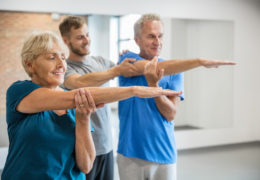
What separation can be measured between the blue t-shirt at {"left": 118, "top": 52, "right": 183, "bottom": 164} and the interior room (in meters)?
2.39

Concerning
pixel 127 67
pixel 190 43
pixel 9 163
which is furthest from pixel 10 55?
pixel 190 43

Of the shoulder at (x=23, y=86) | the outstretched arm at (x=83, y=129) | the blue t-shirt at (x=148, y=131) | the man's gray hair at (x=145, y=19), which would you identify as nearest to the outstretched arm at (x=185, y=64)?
the blue t-shirt at (x=148, y=131)

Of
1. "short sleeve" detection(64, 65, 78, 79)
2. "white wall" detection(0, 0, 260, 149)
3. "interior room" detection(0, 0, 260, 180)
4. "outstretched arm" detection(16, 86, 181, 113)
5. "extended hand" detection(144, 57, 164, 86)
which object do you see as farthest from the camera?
"white wall" detection(0, 0, 260, 149)

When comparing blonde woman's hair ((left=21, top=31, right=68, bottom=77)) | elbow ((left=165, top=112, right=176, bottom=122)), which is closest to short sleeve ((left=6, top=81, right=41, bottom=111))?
blonde woman's hair ((left=21, top=31, right=68, bottom=77))

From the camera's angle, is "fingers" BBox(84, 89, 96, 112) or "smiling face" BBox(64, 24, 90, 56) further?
"smiling face" BBox(64, 24, 90, 56)

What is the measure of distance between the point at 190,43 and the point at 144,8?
68.4 inches

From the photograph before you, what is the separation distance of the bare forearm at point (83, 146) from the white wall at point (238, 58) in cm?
403

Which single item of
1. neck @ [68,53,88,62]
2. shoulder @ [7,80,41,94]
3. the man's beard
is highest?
the man's beard

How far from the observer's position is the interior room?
417 centimetres

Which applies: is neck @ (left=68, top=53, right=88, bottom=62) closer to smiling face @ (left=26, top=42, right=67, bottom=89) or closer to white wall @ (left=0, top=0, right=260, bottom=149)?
smiling face @ (left=26, top=42, right=67, bottom=89)

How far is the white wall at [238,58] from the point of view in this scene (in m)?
5.28

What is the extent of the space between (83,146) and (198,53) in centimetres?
529

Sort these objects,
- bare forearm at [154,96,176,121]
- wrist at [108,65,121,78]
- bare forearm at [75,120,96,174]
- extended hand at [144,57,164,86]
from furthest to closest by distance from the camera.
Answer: wrist at [108,65,121,78] → bare forearm at [154,96,176,121] → extended hand at [144,57,164,86] → bare forearm at [75,120,96,174]

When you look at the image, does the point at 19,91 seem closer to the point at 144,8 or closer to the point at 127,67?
the point at 127,67
